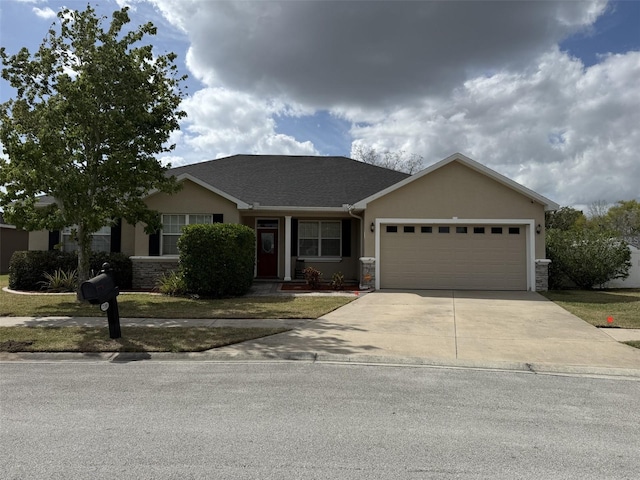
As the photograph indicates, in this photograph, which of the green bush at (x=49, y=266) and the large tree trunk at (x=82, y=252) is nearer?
the large tree trunk at (x=82, y=252)

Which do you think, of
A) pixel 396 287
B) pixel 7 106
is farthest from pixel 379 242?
pixel 7 106

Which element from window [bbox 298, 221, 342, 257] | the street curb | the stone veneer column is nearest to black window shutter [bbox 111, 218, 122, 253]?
window [bbox 298, 221, 342, 257]

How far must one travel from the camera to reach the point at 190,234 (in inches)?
544

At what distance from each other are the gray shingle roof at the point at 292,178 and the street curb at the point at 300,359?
33.7 feet

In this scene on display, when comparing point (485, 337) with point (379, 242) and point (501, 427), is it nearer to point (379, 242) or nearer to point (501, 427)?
point (501, 427)

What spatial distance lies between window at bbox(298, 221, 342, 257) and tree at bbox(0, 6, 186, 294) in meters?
7.06

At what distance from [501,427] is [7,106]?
1398 centimetres

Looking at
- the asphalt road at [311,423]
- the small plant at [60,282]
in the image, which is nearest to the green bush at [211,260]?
the small plant at [60,282]

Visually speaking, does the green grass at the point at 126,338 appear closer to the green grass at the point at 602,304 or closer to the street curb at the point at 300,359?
the street curb at the point at 300,359

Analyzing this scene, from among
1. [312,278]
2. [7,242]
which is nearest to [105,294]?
[312,278]

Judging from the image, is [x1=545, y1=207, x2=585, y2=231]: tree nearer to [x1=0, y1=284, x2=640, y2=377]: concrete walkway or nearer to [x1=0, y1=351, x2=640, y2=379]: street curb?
[x1=0, y1=284, x2=640, y2=377]: concrete walkway

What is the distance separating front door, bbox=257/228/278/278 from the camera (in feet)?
61.8

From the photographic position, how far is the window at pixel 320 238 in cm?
1894

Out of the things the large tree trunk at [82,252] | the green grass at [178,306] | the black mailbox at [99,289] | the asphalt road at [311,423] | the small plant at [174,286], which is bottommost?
the asphalt road at [311,423]
